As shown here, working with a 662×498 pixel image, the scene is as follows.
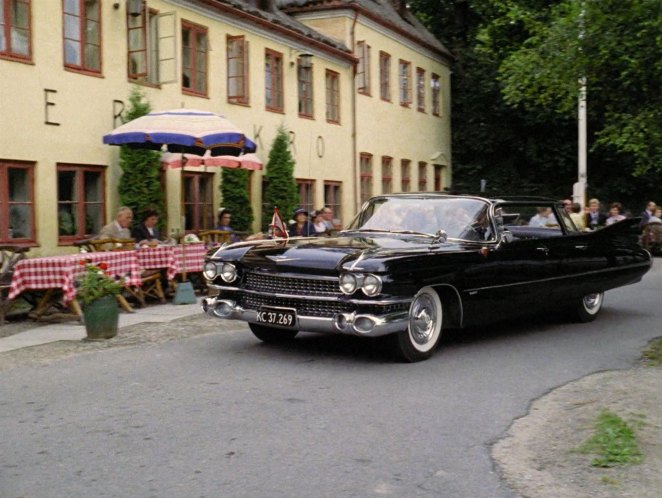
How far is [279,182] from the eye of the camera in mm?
22984

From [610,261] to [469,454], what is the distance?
21.5 ft

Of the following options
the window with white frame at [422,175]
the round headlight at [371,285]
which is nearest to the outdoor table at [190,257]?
the round headlight at [371,285]

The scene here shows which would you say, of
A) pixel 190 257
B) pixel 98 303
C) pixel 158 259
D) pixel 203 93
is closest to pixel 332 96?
pixel 203 93

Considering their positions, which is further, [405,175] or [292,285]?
[405,175]

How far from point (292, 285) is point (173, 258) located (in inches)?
236

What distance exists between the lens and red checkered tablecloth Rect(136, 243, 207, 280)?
13586mm

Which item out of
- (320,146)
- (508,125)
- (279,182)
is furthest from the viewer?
(508,125)

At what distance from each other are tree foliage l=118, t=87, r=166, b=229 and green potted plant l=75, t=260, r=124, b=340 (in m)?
7.24

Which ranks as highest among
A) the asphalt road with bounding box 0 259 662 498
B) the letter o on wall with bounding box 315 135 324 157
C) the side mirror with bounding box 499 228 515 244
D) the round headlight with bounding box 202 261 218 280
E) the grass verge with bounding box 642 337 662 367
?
the letter o on wall with bounding box 315 135 324 157

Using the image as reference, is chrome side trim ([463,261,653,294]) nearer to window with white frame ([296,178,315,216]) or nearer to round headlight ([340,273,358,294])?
round headlight ([340,273,358,294])

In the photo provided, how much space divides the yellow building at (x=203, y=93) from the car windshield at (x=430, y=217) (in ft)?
24.5

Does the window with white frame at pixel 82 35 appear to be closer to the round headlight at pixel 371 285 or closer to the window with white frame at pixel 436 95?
the round headlight at pixel 371 285

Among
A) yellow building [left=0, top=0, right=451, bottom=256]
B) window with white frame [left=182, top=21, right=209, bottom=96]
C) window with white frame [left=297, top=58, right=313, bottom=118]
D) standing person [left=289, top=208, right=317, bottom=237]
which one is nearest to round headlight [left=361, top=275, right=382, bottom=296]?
yellow building [left=0, top=0, right=451, bottom=256]

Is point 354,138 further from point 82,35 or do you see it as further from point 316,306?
point 316,306
